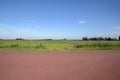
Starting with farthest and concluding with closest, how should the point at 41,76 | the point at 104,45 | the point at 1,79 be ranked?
the point at 104,45, the point at 41,76, the point at 1,79

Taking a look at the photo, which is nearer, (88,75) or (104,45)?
(88,75)

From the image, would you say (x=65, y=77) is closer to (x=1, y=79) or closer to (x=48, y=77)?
(x=48, y=77)

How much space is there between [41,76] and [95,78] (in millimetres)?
2710

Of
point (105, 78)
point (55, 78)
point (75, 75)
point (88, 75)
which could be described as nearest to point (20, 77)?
point (55, 78)

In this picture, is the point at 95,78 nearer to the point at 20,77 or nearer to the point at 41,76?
the point at 41,76

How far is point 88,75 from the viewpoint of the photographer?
314 inches

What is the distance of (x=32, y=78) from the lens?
Result: 732 centimetres

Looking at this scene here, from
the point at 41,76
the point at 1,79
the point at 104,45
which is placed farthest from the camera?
the point at 104,45

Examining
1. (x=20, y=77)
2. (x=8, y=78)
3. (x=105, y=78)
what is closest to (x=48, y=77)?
(x=20, y=77)

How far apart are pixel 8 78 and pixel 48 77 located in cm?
194

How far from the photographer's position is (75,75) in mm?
7941

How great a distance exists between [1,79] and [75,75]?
12.1 feet

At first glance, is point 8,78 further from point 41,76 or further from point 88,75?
point 88,75

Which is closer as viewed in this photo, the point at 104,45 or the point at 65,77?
the point at 65,77
